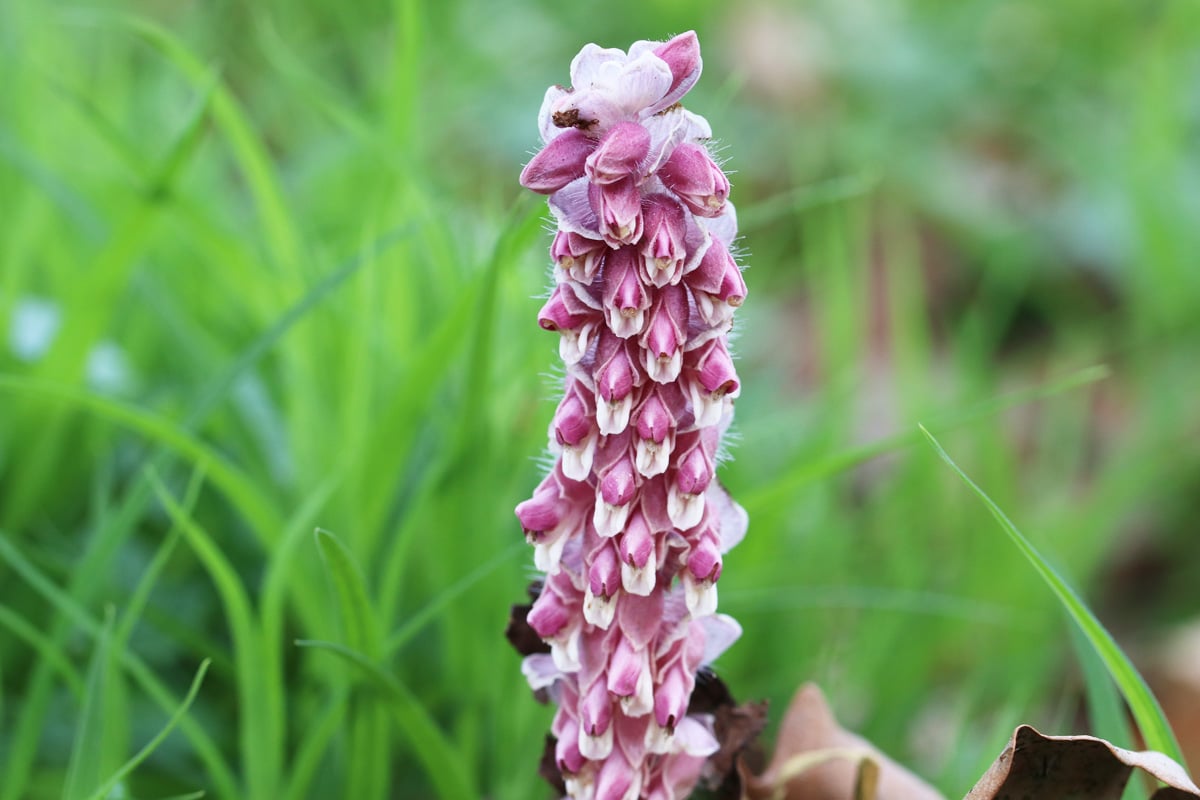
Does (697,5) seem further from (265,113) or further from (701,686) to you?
(701,686)

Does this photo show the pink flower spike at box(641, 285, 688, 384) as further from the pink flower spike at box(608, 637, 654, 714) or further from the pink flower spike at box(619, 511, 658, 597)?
the pink flower spike at box(608, 637, 654, 714)

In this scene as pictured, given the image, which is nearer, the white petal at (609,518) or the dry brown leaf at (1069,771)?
the white petal at (609,518)

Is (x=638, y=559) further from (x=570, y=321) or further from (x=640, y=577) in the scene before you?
(x=570, y=321)

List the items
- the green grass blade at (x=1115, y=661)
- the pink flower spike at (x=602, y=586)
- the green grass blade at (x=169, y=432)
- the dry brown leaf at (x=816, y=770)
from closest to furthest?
the pink flower spike at (x=602, y=586) < the green grass blade at (x=1115, y=661) < the dry brown leaf at (x=816, y=770) < the green grass blade at (x=169, y=432)

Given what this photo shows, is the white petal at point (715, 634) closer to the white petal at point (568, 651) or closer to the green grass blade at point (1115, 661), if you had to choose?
the white petal at point (568, 651)

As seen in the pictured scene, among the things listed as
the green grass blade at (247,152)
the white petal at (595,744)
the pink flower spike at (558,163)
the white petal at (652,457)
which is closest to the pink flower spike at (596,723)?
the white petal at (595,744)

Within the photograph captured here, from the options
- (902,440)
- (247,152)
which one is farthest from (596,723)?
(247,152)
